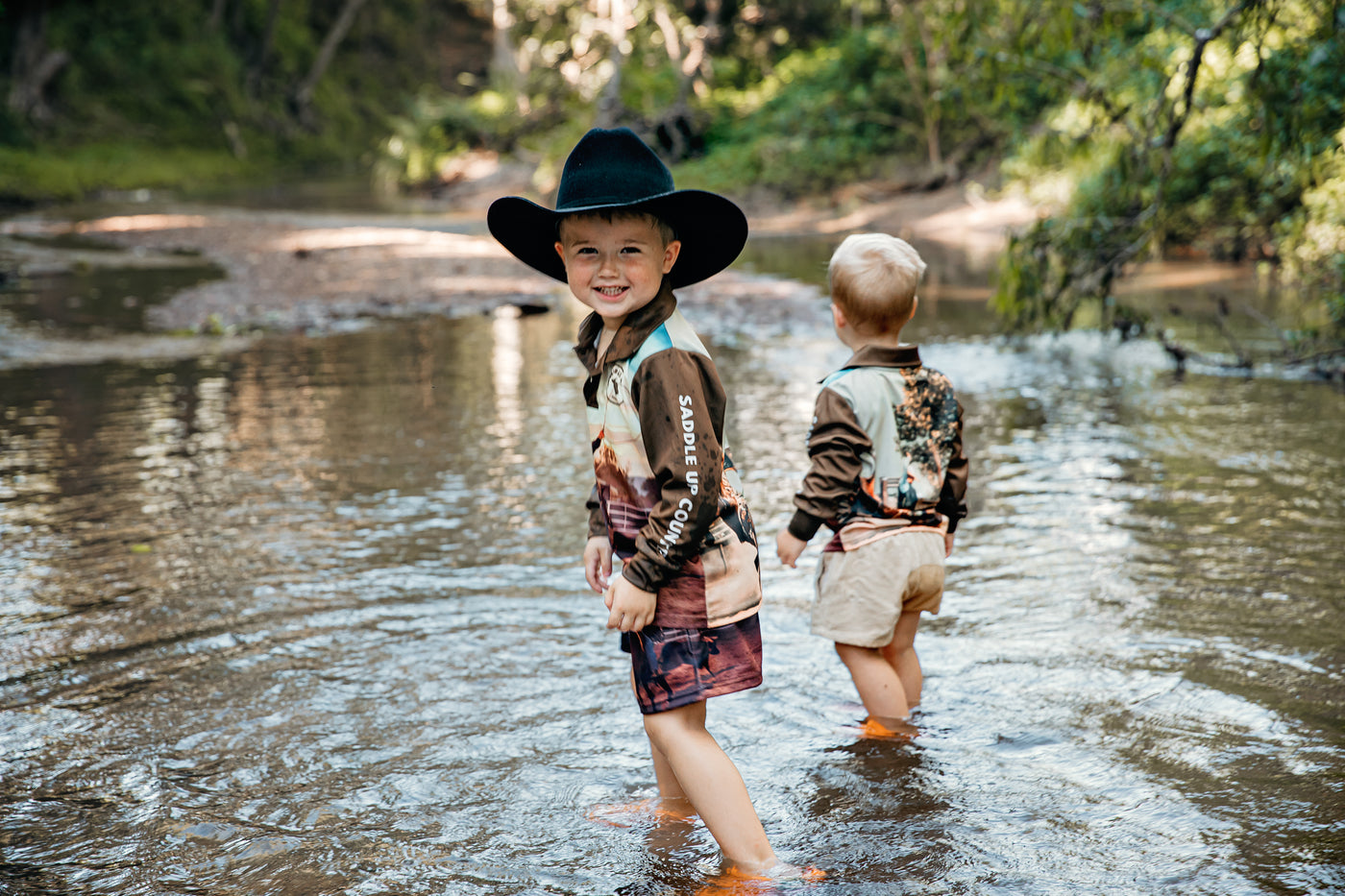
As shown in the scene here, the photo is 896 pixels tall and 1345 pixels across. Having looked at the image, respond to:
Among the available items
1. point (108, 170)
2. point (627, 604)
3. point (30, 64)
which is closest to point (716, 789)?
point (627, 604)

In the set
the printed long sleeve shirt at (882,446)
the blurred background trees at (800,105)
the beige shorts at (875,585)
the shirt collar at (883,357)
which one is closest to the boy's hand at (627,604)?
the printed long sleeve shirt at (882,446)

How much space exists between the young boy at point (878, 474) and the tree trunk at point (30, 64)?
102 feet

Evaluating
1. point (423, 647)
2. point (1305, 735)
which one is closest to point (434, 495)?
point (423, 647)

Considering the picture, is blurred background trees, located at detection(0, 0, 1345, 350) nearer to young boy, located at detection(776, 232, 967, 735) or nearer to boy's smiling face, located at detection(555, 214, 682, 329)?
young boy, located at detection(776, 232, 967, 735)

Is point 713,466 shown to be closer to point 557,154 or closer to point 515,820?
point 515,820

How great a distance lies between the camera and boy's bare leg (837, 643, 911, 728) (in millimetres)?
3264

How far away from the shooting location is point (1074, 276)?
812 cm

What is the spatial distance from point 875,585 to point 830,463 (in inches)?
14.5

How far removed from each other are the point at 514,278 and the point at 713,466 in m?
12.0

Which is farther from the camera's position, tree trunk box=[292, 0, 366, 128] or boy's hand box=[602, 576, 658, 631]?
tree trunk box=[292, 0, 366, 128]

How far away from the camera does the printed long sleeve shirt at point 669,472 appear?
2389 mm

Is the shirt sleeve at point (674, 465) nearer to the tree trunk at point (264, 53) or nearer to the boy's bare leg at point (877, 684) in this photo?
the boy's bare leg at point (877, 684)

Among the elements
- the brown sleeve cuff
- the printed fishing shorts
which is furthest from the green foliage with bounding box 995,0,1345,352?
the printed fishing shorts

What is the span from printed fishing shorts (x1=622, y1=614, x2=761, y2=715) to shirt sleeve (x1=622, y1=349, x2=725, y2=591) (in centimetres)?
17
